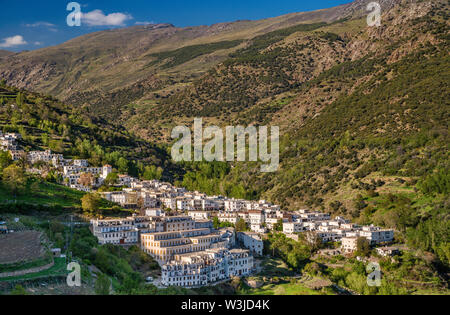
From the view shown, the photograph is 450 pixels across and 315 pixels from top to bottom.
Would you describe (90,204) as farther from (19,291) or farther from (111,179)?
(19,291)

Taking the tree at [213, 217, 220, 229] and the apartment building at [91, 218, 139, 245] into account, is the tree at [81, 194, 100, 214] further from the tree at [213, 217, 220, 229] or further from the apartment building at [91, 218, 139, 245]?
the tree at [213, 217, 220, 229]

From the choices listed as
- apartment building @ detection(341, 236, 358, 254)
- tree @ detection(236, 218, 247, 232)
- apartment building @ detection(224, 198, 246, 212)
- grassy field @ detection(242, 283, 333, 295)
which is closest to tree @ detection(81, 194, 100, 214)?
tree @ detection(236, 218, 247, 232)

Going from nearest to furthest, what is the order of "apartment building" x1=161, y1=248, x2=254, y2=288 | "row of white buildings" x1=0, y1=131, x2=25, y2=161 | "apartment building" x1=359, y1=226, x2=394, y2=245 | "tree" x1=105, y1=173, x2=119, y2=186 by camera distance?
"apartment building" x1=161, y1=248, x2=254, y2=288 → "apartment building" x1=359, y1=226, x2=394, y2=245 → "tree" x1=105, y1=173, x2=119, y2=186 → "row of white buildings" x1=0, y1=131, x2=25, y2=161

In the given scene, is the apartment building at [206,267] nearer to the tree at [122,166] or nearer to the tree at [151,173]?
the tree at [122,166]

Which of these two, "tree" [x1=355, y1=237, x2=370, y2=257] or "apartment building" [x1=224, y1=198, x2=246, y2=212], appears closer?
"tree" [x1=355, y1=237, x2=370, y2=257]

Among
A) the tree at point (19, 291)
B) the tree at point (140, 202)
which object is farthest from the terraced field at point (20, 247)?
the tree at point (140, 202)

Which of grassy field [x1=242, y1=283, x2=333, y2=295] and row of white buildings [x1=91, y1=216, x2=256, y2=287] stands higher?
row of white buildings [x1=91, y1=216, x2=256, y2=287]

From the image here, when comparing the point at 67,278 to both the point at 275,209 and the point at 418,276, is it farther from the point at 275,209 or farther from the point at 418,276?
the point at 275,209
